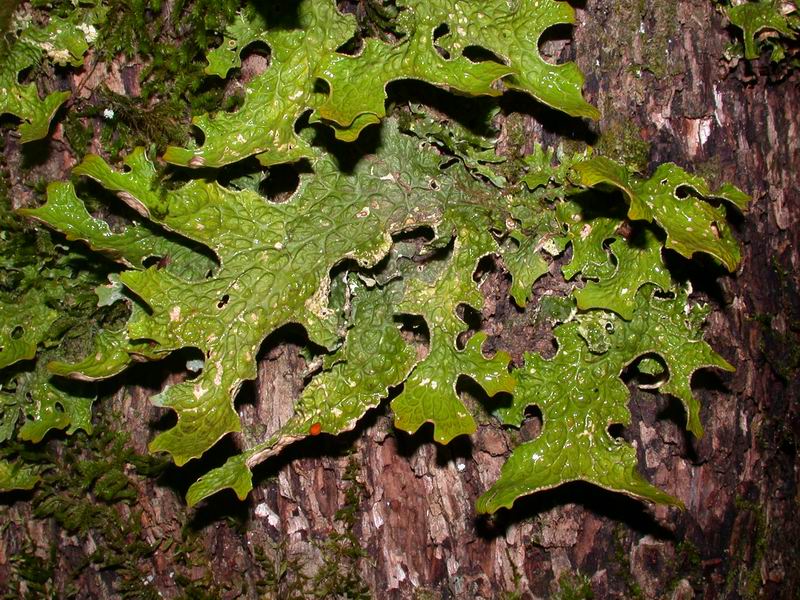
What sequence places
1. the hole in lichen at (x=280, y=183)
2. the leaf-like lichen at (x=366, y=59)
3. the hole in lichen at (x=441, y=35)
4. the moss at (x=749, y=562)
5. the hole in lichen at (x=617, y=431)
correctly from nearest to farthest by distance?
the leaf-like lichen at (x=366, y=59), the hole in lichen at (x=441, y=35), the hole in lichen at (x=280, y=183), the hole in lichen at (x=617, y=431), the moss at (x=749, y=562)

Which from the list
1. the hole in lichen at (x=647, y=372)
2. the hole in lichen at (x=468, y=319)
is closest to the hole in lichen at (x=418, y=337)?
the hole in lichen at (x=468, y=319)

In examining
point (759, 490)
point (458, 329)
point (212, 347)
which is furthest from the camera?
point (759, 490)

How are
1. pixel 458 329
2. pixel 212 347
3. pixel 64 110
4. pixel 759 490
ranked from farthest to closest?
1. pixel 759 490
2. pixel 64 110
3. pixel 458 329
4. pixel 212 347

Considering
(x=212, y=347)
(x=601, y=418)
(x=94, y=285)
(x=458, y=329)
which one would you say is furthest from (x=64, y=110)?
(x=601, y=418)

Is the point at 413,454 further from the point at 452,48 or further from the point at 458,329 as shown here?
the point at 452,48

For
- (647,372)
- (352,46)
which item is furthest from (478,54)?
(647,372)

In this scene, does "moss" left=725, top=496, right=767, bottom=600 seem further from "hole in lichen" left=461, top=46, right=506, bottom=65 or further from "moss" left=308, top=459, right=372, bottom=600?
"hole in lichen" left=461, top=46, right=506, bottom=65

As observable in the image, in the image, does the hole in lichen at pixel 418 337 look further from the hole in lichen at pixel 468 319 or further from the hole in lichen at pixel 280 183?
the hole in lichen at pixel 280 183

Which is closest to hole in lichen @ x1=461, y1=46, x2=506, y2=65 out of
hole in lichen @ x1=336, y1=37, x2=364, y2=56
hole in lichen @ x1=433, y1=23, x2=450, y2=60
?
hole in lichen @ x1=433, y1=23, x2=450, y2=60
